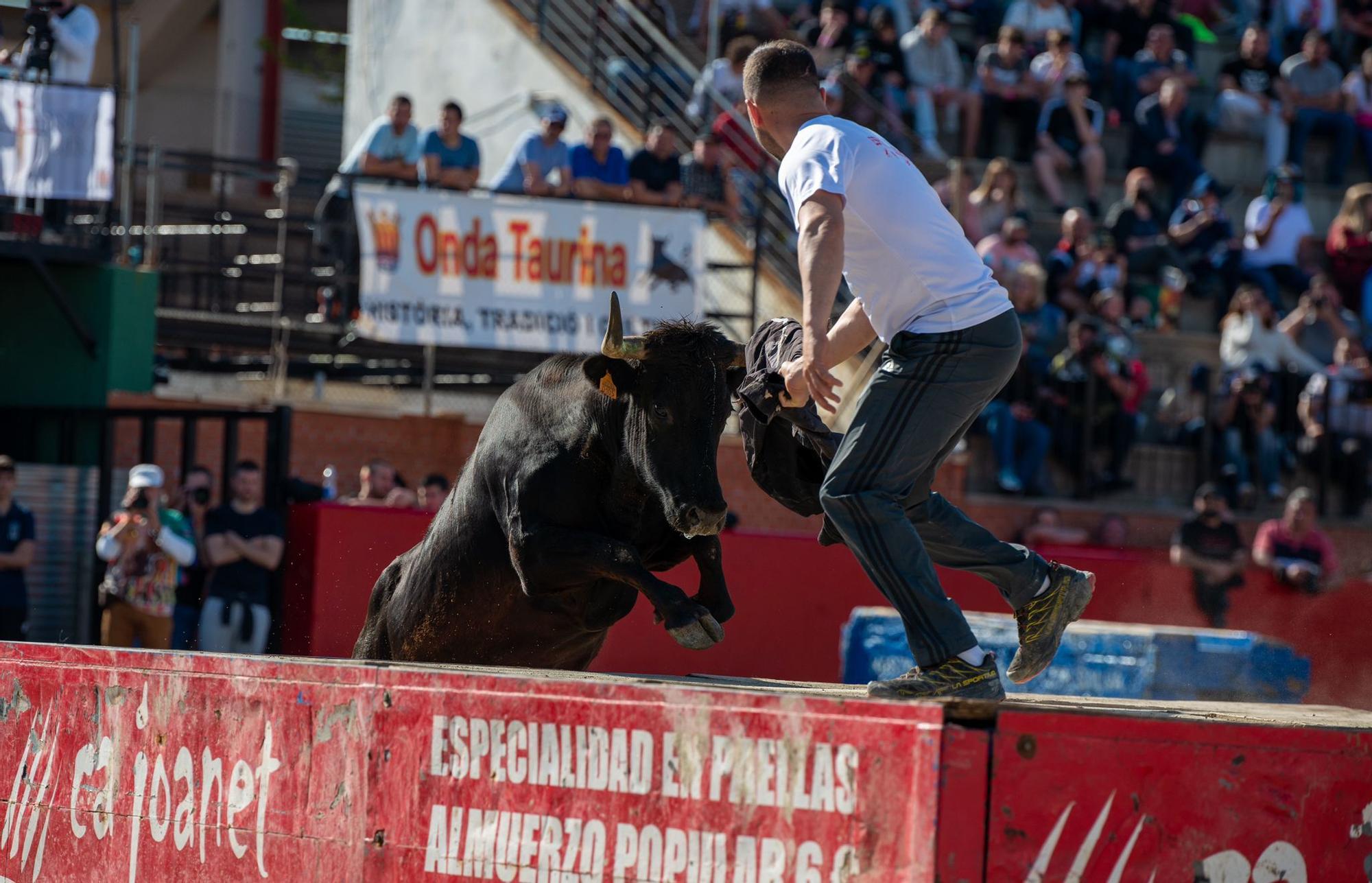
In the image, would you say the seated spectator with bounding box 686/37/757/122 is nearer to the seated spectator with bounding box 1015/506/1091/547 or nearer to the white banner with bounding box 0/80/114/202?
the seated spectator with bounding box 1015/506/1091/547

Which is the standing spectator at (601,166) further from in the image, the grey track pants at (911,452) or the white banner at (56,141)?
the grey track pants at (911,452)

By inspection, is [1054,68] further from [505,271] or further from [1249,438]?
[505,271]

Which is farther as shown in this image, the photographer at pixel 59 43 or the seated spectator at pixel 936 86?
the seated spectator at pixel 936 86

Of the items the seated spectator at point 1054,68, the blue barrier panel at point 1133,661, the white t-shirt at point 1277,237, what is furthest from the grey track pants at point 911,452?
the seated spectator at point 1054,68

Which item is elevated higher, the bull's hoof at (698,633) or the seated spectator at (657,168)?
the seated spectator at (657,168)

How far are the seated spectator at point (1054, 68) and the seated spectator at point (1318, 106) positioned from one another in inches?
95.4

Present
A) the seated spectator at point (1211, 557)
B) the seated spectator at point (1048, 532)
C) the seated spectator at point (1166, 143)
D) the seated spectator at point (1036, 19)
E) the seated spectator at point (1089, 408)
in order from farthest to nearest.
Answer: the seated spectator at point (1036, 19) < the seated spectator at point (1166, 143) < the seated spectator at point (1089, 408) < the seated spectator at point (1048, 532) < the seated spectator at point (1211, 557)

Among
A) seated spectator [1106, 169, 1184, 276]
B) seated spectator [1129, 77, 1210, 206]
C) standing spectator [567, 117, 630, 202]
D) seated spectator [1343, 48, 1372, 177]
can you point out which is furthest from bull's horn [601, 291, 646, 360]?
seated spectator [1343, 48, 1372, 177]

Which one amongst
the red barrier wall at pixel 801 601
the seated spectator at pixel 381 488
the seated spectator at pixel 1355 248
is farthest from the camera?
the seated spectator at pixel 1355 248

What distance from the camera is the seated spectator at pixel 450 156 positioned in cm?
1445

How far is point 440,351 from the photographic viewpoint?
15.2 metres

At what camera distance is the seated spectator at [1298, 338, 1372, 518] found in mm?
15266

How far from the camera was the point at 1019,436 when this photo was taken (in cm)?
1476

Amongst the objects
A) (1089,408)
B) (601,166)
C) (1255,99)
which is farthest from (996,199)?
(1255,99)
